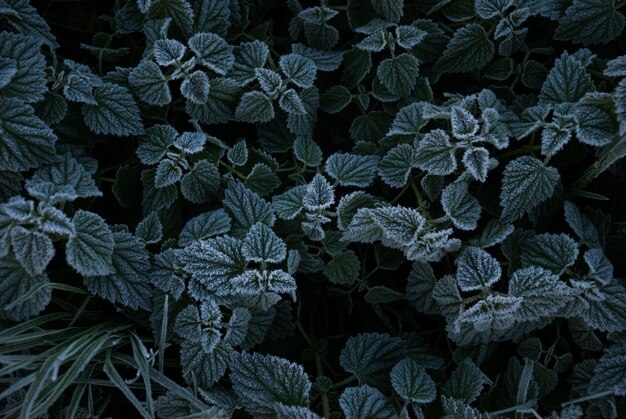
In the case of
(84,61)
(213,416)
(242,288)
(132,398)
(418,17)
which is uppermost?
(418,17)

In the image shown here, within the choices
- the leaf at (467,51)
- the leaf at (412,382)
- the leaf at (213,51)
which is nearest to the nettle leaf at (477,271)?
the leaf at (412,382)

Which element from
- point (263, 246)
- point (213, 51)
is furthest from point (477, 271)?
point (213, 51)

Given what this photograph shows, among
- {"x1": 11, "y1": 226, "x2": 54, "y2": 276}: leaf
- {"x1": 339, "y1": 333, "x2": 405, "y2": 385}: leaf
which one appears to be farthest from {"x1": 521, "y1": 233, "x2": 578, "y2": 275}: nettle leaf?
{"x1": 11, "y1": 226, "x2": 54, "y2": 276}: leaf

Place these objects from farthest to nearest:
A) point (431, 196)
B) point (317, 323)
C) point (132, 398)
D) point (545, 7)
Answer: point (317, 323)
point (545, 7)
point (431, 196)
point (132, 398)

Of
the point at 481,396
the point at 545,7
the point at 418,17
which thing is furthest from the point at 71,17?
the point at 481,396

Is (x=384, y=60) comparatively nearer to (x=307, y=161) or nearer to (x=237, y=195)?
(x=307, y=161)

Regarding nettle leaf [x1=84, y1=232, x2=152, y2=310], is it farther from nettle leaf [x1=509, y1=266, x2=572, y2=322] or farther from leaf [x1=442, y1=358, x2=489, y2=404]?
nettle leaf [x1=509, y1=266, x2=572, y2=322]
